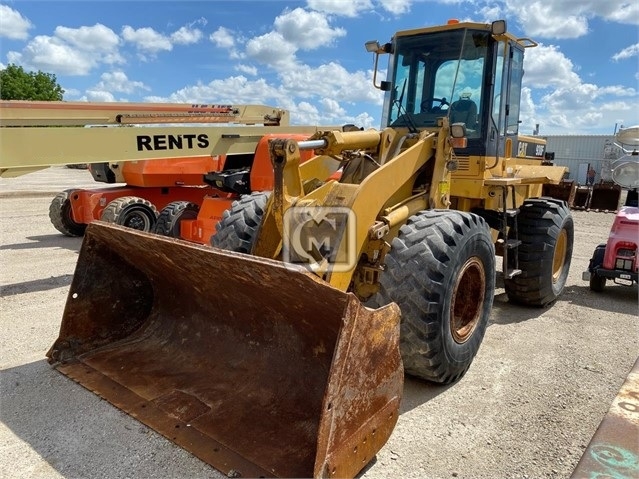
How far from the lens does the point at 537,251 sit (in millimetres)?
5277

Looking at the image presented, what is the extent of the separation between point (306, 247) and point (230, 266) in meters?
0.81

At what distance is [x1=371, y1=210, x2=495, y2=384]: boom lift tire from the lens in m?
3.21

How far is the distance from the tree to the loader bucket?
4374 centimetres

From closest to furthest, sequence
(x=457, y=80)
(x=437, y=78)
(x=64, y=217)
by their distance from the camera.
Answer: (x=457, y=80) < (x=437, y=78) < (x=64, y=217)

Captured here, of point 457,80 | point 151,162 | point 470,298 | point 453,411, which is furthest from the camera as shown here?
point 151,162

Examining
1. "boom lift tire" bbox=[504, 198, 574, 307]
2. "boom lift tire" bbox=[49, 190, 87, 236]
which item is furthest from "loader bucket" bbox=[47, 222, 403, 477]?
"boom lift tire" bbox=[49, 190, 87, 236]

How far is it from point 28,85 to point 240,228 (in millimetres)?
47763

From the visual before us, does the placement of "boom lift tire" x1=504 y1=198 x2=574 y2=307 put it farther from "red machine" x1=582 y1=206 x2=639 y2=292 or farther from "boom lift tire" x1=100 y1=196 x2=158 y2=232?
"boom lift tire" x1=100 y1=196 x2=158 y2=232

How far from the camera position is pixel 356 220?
335cm

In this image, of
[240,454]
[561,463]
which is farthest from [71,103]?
[561,463]

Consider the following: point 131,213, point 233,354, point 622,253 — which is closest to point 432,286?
point 233,354

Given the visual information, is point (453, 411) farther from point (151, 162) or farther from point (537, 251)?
point (151, 162)

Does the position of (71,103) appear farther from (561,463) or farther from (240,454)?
(561,463)

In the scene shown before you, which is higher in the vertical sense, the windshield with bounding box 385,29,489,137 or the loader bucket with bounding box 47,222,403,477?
the windshield with bounding box 385,29,489,137
